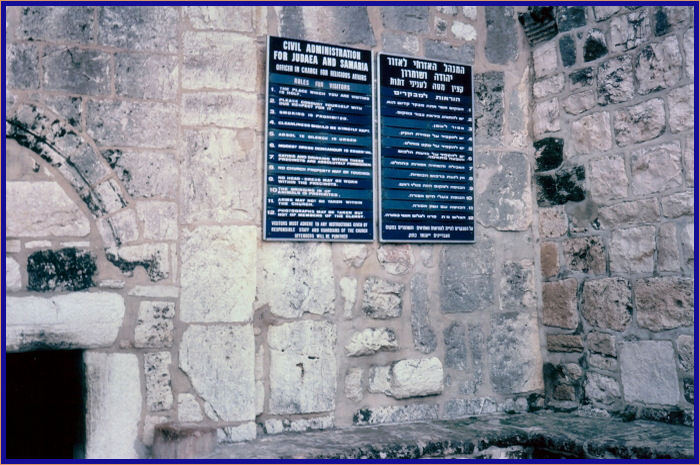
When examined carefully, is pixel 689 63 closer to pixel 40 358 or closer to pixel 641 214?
pixel 641 214

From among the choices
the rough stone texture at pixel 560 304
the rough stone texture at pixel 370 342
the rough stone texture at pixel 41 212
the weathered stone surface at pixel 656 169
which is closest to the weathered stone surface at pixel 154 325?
the rough stone texture at pixel 41 212

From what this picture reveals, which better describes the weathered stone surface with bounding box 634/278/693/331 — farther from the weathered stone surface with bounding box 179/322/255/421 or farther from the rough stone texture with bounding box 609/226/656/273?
the weathered stone surface with bounding box 179/322/255/421

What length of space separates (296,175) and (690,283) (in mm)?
1998

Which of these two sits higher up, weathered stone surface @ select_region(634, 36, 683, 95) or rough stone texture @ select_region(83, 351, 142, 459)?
weathered stone surface @ select_region(634, 36, 683, 95)

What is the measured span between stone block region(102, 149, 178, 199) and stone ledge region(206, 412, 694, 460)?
1.24 metres

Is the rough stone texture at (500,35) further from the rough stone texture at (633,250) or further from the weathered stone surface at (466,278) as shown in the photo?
the rough stone texture at (633,250)

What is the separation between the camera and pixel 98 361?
3.02 m

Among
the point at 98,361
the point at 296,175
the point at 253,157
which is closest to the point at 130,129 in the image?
the point at 253,157

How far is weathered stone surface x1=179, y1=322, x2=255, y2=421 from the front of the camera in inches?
123

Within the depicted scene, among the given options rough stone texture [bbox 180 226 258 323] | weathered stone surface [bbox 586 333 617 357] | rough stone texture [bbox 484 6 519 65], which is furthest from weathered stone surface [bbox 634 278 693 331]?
rough stone texture [bbox 180 226 258 323]

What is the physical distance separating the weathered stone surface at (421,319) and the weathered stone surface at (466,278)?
111 mm

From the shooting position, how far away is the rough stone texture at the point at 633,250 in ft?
11.1

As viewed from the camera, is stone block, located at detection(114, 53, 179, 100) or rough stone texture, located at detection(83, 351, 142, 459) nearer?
rough stone texture, located at detection(83, 351, 142, 459)

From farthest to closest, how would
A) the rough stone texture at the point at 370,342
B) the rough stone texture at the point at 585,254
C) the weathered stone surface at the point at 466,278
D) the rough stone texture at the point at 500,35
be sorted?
1. the rough stone texture at the point at 500,35
2. the weathered stone surface at the point at 466,278
3. the rough stone texture at the point at 585,254
4. the rough stone texture at the point at 370,342
